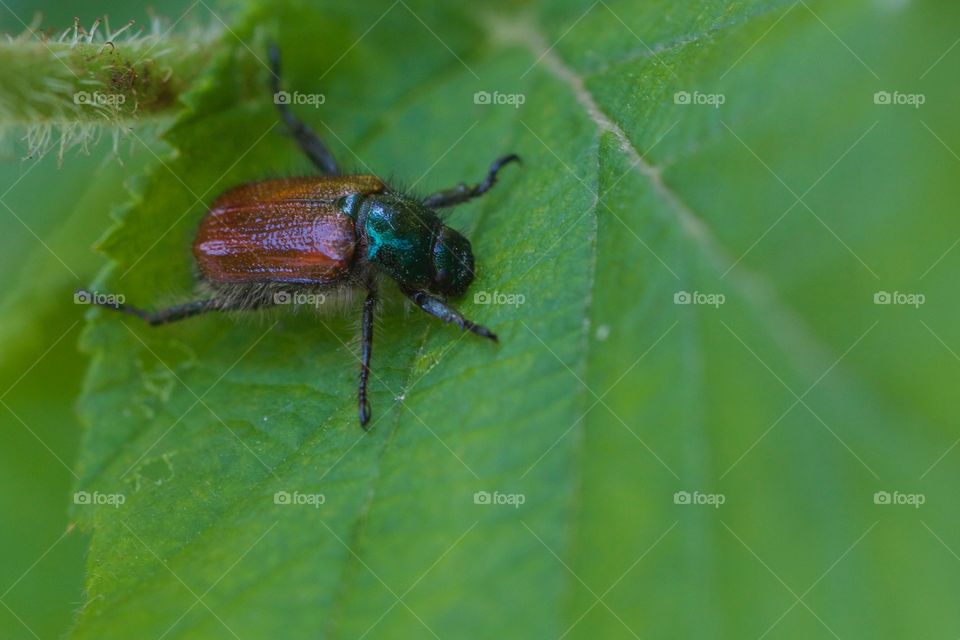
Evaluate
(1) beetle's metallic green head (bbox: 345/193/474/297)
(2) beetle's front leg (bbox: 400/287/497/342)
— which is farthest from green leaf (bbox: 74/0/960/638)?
(1) beetle's metallic green head (bbox: 345/193/474/297)

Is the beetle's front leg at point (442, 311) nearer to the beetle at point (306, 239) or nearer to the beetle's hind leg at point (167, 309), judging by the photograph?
the beetle at point (306, 239)

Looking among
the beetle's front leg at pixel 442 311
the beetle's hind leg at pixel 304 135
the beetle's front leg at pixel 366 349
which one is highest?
the beetle's hind leg at pixel 304 135

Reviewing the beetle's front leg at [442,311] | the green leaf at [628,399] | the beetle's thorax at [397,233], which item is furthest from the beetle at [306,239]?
the green leaf at [628,399]

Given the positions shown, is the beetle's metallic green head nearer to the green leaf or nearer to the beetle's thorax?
the beetle's thorax

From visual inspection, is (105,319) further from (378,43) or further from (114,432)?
(378,43)

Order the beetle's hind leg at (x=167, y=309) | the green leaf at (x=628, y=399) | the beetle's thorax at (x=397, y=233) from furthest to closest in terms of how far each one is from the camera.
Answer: the beetle's thorax at (x=397, y=233) < the beetle's hind leg at (x=167, y=309) < the green leaf at (x=628, y=399)

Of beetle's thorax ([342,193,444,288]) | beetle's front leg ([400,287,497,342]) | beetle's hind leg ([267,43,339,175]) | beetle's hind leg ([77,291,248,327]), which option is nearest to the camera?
beetle's front leg ([400,287,497,342])

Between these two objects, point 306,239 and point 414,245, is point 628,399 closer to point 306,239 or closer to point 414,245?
point 414,245
